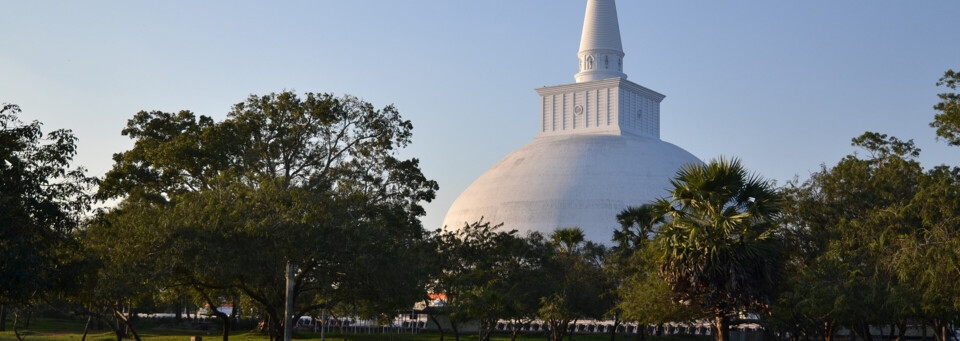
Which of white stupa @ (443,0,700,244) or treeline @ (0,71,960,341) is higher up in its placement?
white stupa @ (443,0,700,244)

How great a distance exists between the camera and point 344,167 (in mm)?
41812

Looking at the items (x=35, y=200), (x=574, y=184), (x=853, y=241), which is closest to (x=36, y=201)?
(x=35, y=200)

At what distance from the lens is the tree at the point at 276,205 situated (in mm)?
27078

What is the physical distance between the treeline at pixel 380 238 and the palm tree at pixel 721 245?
0.05m

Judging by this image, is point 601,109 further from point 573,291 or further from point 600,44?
point 573,291

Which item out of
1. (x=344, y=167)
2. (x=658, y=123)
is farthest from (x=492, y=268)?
(x=658, y=123)

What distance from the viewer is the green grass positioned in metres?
44.9

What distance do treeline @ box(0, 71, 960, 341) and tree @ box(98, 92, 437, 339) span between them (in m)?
0.06

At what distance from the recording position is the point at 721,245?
2414cm

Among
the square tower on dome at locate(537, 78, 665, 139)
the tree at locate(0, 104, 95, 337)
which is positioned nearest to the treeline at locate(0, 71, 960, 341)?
the tree at locate(0, 104, 95, 337)

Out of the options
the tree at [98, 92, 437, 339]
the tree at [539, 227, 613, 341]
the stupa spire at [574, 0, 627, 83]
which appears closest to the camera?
the tree at [98, 92, 437, 339]

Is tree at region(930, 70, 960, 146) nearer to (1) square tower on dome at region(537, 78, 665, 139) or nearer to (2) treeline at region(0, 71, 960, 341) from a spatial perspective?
(2) treeline at region(0, 71, 960, 341)

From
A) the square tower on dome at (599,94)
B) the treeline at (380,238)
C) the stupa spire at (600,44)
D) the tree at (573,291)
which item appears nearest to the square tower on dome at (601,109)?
the square tower on dome at (599,94)

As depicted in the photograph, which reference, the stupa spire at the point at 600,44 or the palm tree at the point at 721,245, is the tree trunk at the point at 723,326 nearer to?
the palm tree at the point at 721,245
